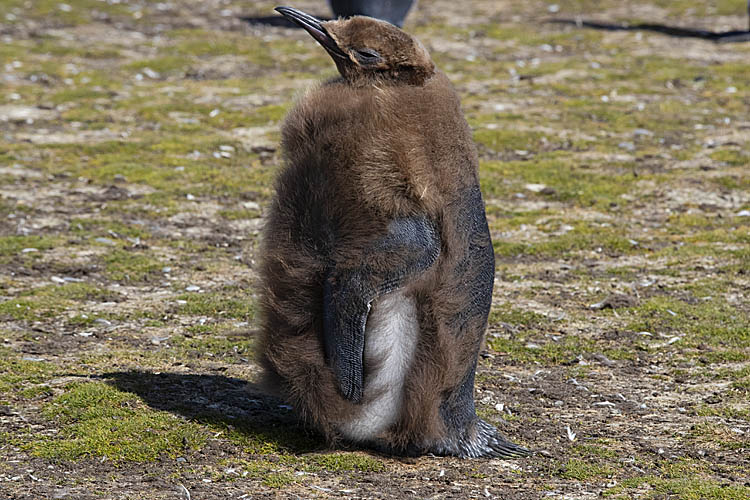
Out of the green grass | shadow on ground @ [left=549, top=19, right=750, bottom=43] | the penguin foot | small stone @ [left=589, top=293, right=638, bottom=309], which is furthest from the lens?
shadow on ground @ [left=549, top=19, right=750, bottom=43]

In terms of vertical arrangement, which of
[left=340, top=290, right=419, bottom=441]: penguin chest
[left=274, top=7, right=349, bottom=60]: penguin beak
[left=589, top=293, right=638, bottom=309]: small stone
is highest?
[left=274, top=7, right=349, bottom=60]: penguin beak

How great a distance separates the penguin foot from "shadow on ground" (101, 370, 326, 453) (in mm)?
594

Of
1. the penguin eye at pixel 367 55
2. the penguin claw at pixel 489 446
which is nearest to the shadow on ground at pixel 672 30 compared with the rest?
the penguin claw at pixel 489 446

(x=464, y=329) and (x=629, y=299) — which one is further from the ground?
(x=464, y=329)

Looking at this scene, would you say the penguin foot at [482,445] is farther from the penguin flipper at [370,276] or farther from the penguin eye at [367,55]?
the penguin eye at [367,55]

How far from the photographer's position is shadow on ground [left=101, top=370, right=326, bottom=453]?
4.49 meters

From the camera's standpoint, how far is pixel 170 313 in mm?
6422

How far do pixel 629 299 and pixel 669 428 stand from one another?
7.20ft

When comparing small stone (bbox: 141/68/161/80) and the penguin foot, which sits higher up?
the penguin foot

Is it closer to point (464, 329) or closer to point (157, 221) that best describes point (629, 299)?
point (464, 329)

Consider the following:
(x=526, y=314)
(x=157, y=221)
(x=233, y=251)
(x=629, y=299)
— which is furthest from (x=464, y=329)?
(x=157, y=221)

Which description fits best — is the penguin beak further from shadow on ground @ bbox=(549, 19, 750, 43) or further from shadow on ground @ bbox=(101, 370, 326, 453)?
shadow on ground @ bbox=(549, 19, 750, 43)

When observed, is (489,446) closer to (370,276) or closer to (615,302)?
(370,276)

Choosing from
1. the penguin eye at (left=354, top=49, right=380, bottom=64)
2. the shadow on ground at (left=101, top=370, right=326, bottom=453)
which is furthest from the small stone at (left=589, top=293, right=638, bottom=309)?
the penguin eye at (left=354, top=49, right=380, bottom=64)
